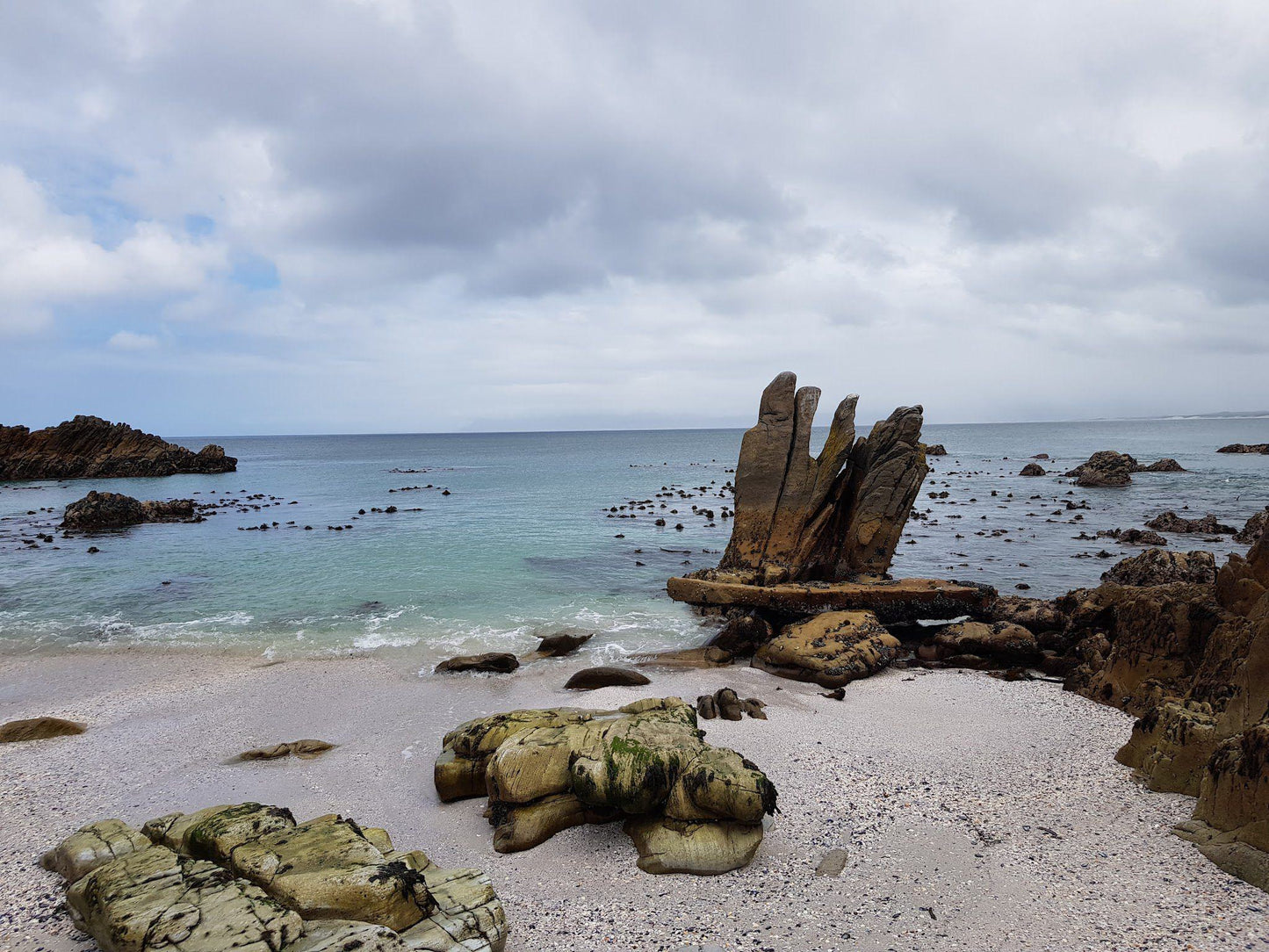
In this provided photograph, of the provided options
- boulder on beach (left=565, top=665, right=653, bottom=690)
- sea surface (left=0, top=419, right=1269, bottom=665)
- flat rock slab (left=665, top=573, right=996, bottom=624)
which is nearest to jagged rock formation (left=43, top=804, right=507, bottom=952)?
boulder on beach (left=565, top=665, right=653, bottom=690)

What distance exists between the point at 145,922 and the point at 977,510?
42158mm

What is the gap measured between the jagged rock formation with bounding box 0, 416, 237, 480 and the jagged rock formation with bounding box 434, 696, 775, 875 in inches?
3342

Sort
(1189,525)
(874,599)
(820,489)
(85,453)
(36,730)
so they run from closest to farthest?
(36,730), (874,599), (820,489), (1189,525), (85,453)

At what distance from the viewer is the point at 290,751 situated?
9.52m

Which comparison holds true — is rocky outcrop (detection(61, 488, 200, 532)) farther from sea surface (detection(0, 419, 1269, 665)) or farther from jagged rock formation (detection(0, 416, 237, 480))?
jagged rock formation (detection(0, 416, 237, 480))

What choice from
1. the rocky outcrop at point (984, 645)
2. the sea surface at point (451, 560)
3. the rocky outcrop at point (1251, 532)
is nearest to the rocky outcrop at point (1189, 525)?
the rocky outcrop at point (1251, 532)

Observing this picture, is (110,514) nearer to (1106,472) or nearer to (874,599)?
(874,599)

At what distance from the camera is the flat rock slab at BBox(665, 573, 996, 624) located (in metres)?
15.1

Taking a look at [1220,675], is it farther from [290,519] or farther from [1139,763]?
[290,519]

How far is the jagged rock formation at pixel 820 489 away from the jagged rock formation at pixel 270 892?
42.0ft

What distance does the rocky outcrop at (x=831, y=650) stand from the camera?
12.2 m

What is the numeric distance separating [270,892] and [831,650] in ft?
32.8

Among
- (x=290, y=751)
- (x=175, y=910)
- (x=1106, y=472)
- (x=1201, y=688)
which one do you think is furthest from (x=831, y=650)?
(x=1106, y=472)

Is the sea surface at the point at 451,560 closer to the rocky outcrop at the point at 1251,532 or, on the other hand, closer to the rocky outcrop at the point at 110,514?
the rocky outcrop at the point at 1251,532
